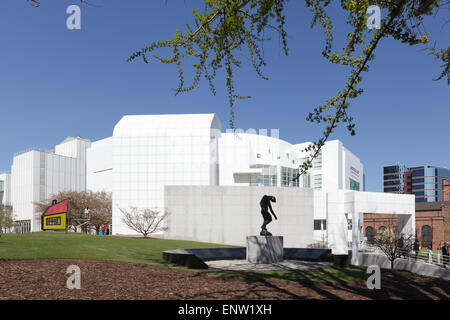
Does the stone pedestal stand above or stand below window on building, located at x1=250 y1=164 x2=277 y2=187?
below

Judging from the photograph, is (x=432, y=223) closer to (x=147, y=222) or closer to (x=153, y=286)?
(x=147, y=222)

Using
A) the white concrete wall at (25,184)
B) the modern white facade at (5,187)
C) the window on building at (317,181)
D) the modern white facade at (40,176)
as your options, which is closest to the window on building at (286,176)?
the window on building at (317,181)

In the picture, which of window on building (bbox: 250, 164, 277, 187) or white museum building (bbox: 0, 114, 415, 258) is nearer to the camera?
white museum building (bbox: 0, 114, 415, 258)

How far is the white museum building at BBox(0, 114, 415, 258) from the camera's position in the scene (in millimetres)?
40312

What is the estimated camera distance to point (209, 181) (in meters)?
53.4

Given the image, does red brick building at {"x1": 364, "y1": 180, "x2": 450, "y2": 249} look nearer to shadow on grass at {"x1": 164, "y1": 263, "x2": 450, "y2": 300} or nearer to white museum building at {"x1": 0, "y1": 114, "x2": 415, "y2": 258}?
white museum building at {"x1": 0, "y1": 114, "x2": 415, "y2": 258}

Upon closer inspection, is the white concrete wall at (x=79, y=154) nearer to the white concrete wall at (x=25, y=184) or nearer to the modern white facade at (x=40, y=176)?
the modern white facade at (x=40, y=176)

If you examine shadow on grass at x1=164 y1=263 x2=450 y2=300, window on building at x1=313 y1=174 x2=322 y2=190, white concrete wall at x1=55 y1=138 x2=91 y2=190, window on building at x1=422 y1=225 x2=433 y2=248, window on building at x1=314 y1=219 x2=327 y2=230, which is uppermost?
white concrete wall at x1=55 y1=138 x2=91 y2=190

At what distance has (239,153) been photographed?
56.4m

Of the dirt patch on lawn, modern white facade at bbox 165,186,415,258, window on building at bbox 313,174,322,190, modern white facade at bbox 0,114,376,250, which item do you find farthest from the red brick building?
the dirt patch on lawn

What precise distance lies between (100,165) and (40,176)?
13215 mm

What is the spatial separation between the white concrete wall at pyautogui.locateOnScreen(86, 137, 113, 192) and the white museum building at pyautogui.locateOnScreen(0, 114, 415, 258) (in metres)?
0.23

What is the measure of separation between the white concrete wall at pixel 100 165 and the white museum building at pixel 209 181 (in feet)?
0.74

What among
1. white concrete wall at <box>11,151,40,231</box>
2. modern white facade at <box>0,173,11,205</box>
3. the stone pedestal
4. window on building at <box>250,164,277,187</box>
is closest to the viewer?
the stone pedestal
